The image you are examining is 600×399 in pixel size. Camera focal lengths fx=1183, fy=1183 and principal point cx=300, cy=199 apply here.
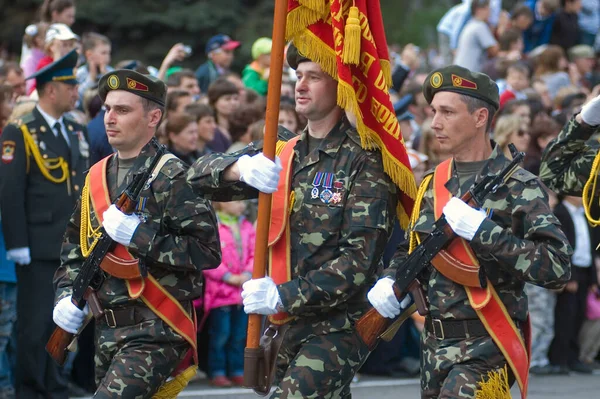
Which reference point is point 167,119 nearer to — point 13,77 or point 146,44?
point 13,77

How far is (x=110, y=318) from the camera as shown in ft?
20.9

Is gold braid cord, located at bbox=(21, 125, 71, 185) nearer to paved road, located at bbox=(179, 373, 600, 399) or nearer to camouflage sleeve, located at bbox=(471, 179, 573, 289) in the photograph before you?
paved road, located at bbox=(179, 373, 600, 399)

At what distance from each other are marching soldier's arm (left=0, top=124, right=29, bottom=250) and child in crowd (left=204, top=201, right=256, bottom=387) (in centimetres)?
181

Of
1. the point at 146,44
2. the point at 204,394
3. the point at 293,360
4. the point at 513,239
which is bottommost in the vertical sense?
the point at 204,394

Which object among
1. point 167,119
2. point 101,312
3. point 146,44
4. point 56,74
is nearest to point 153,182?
point 101,312

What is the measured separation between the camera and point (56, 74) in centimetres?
912

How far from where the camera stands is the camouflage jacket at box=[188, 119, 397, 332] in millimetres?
5801

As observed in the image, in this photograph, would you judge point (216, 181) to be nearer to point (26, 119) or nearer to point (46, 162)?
point (46, 162)

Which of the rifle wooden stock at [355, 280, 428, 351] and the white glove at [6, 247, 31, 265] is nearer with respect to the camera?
the rifle wooden stock at [355, 280, 428, 351]

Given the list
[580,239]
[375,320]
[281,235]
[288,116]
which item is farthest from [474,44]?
[375,320]

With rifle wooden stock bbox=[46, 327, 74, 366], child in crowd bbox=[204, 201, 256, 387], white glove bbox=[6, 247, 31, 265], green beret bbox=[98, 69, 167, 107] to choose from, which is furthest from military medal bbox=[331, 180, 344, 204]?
child in crowd bbox=[204, 201, 256, 387]

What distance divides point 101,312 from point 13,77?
5.21 m

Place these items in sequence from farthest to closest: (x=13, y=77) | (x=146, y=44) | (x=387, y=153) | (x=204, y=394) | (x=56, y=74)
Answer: (x=146, y=44) < (x=13, y=77) < (x=204, y=394) < (x=56, y=74) < (x=387, y=153)

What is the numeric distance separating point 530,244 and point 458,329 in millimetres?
569
